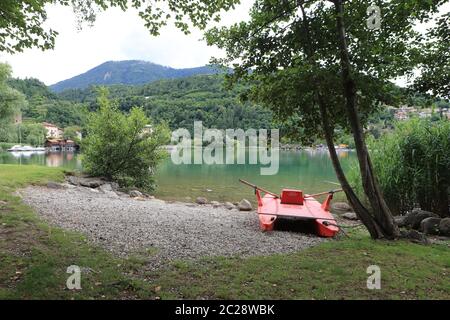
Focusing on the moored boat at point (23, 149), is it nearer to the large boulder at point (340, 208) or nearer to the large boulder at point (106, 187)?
the large boulder at point (106, 187)

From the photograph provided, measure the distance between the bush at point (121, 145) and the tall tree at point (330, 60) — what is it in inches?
516

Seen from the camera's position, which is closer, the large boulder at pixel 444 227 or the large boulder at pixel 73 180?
the large boulder at pixel 444 227

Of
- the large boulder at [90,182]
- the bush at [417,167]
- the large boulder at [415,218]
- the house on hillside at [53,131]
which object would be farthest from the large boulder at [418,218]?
the house on hillside at [53,131]

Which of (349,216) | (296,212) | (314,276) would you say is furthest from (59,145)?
(314,276)

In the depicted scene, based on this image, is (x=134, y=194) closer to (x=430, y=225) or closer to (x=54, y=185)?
(x=54, y=185)

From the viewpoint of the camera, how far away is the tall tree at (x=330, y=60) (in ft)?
24.1

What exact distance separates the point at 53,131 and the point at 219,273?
128609 millimetres

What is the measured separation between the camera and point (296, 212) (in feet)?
35.6

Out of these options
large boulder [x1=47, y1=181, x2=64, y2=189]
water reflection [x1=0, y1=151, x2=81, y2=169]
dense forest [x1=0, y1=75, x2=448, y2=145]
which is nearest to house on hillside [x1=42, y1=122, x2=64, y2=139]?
dense forest [x1=0, y1=75, x2=448, y2=145]

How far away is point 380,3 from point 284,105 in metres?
3.00

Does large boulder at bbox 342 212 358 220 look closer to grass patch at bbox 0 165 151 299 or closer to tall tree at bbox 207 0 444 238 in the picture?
tall tree at bbox 207 0 444 238

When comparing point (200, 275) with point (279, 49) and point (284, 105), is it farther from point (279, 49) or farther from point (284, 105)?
point (279, 49)

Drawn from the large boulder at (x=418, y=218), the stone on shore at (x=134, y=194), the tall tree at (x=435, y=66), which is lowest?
the stone on shore at (x=134, y=194)

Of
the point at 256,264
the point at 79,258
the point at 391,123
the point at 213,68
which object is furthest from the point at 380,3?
the point at 391,123
